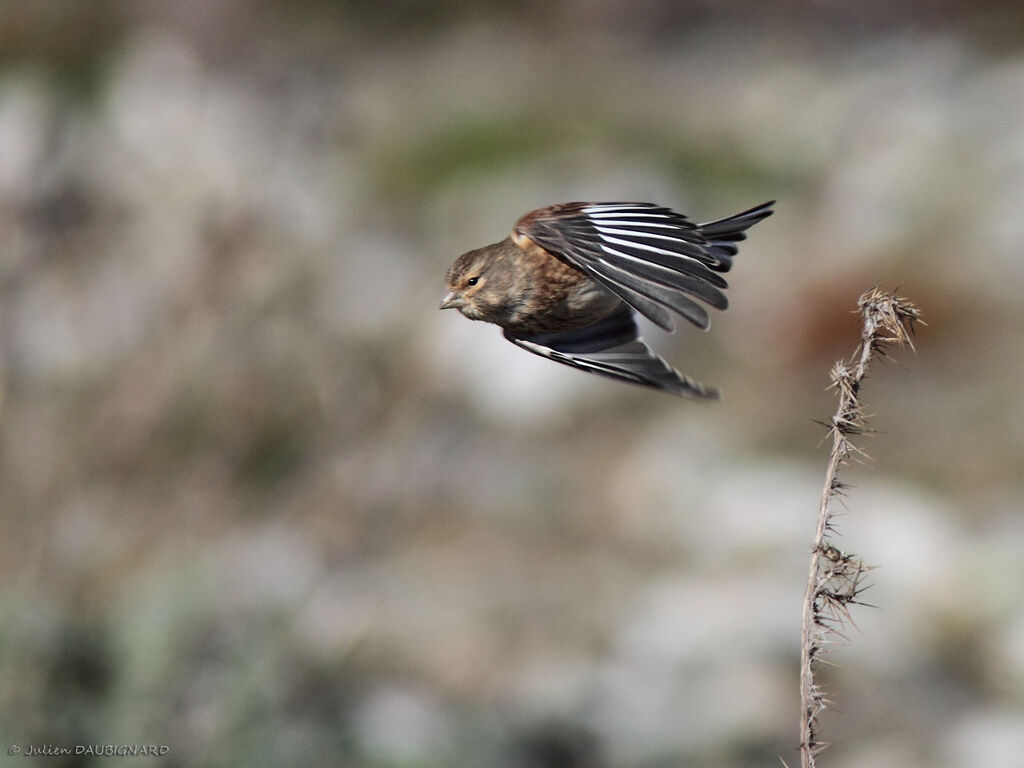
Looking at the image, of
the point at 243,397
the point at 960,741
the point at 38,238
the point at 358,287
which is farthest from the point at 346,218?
the point at 960,741

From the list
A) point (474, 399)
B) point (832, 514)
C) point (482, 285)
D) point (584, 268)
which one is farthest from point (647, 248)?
point (474, 399)

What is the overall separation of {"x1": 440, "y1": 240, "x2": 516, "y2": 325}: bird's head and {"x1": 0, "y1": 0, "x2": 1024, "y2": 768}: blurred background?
Result: 121 cm

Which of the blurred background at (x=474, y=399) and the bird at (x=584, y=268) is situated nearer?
the bird at (x=584, y=268)

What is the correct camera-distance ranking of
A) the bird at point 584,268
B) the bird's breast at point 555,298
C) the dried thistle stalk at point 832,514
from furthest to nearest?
the bird's breast at point 555,298, the bird at point 584,268, the dried thistle stalk at point 832,514

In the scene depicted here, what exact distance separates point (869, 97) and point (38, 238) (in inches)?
201

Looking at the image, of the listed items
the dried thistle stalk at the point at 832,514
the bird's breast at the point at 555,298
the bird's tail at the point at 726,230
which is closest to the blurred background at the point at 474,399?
the bird's breast at the point at 555,298

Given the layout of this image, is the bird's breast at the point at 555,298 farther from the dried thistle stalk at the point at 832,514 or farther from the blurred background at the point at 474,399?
the blurred background at the point at 474,399

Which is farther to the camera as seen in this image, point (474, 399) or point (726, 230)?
point (474, 399)

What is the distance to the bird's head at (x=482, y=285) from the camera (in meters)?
1.77

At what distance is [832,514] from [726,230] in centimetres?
77

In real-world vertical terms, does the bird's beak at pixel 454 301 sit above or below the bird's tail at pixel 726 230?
below

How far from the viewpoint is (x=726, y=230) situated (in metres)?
1.77

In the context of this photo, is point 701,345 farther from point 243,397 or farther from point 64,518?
point 64,518

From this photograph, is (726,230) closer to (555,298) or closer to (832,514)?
(555,298)
